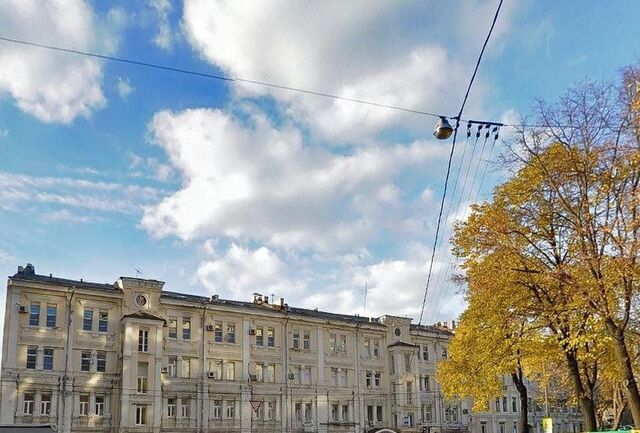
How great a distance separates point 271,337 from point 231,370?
449 cm

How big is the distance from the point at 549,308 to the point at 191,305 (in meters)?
30.8

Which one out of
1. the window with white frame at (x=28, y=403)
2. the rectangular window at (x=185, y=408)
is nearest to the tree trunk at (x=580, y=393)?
the rectangular window at (x=185, y=408)

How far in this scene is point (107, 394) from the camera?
43.1 m

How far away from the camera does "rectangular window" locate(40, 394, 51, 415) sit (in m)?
40.7

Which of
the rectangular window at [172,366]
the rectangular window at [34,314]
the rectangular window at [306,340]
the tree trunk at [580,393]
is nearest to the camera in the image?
the tree trunk at [580,393]

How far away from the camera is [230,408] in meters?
48.2

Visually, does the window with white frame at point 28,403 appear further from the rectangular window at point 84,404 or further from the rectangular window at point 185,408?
the rectangular window at point 185,408

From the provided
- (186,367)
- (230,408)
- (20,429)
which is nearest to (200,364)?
(186,367)

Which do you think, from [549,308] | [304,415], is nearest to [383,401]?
[304,415]

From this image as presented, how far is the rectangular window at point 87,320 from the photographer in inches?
1721

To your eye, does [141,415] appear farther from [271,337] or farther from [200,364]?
A: [271,337]

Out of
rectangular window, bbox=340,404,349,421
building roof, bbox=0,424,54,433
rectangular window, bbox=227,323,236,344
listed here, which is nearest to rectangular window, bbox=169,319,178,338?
rectangular window, bbox=227,323,236,344

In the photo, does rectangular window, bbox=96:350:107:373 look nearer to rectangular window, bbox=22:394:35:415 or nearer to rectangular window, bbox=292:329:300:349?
rectangular window, bbox=22:394:35:415

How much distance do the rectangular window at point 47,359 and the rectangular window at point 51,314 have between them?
156 cm
